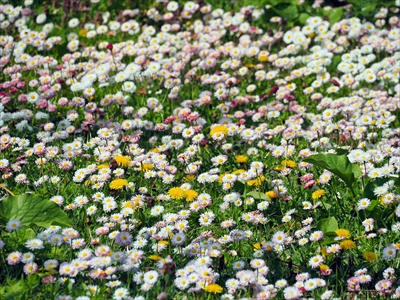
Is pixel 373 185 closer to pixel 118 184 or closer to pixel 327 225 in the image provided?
pixel 327 225

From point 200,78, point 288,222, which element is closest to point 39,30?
point 200,78

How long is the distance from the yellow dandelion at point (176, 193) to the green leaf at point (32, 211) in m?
0.77

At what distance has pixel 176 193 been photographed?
431cm

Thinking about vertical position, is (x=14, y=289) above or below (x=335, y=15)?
above

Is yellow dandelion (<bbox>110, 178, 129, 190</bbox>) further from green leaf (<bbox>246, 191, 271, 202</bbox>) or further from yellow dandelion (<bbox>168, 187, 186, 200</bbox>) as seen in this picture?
green leaf (<bbox>246, 191, 271, 202</bbox>)

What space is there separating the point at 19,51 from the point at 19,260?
11.0ft

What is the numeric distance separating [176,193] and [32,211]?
3.04 ft

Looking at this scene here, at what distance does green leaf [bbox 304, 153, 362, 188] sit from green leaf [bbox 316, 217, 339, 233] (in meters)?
0.32

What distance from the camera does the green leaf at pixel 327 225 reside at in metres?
3.89

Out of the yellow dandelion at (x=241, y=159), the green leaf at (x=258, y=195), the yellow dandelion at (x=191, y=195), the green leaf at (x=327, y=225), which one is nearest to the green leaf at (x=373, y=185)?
the green leaf at (x=327, y=225)

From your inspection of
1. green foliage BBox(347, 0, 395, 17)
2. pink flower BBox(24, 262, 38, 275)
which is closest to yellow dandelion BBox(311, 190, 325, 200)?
pink flower BBox(24, 262, 38, 275)

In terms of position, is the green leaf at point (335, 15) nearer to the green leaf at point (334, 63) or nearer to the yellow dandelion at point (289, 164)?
the green leaf at point (334, 63)

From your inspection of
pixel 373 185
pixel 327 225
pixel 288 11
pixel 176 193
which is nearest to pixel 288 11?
pixel 288 11

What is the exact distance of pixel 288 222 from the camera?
13.5 ft
